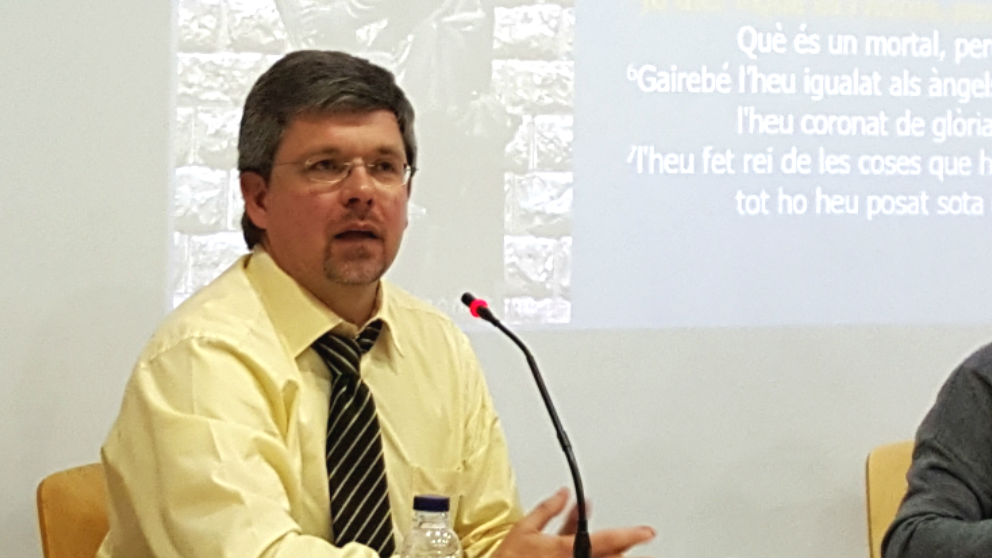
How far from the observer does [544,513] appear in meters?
1.65

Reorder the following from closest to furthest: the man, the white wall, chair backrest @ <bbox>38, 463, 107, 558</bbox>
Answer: the man
chair backrest @ <bbox>38, 463, 107, 558</bbox>
the white wall

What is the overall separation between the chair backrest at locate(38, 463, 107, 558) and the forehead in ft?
2.04

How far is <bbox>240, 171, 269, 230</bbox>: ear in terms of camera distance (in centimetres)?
208

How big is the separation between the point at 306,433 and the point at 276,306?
197 mm

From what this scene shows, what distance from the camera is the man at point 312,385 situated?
1735 mm

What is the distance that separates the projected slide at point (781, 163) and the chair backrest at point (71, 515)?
1.07 metres

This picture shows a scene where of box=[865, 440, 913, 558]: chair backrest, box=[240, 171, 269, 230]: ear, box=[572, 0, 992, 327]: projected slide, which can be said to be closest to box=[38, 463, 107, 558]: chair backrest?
box=[240, 171, 269, 230]: ear

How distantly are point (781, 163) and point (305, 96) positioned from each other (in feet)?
4.17

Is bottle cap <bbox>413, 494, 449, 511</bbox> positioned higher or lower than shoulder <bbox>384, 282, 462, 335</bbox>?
lower

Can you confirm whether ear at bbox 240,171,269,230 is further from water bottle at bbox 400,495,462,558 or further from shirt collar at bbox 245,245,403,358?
water bottle at bbox 400,495,462,558

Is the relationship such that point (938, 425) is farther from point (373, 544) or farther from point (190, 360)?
point (190, 360)

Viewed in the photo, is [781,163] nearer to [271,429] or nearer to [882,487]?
[882,487]

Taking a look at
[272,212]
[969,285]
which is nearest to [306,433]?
[272,212]

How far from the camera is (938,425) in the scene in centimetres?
200
